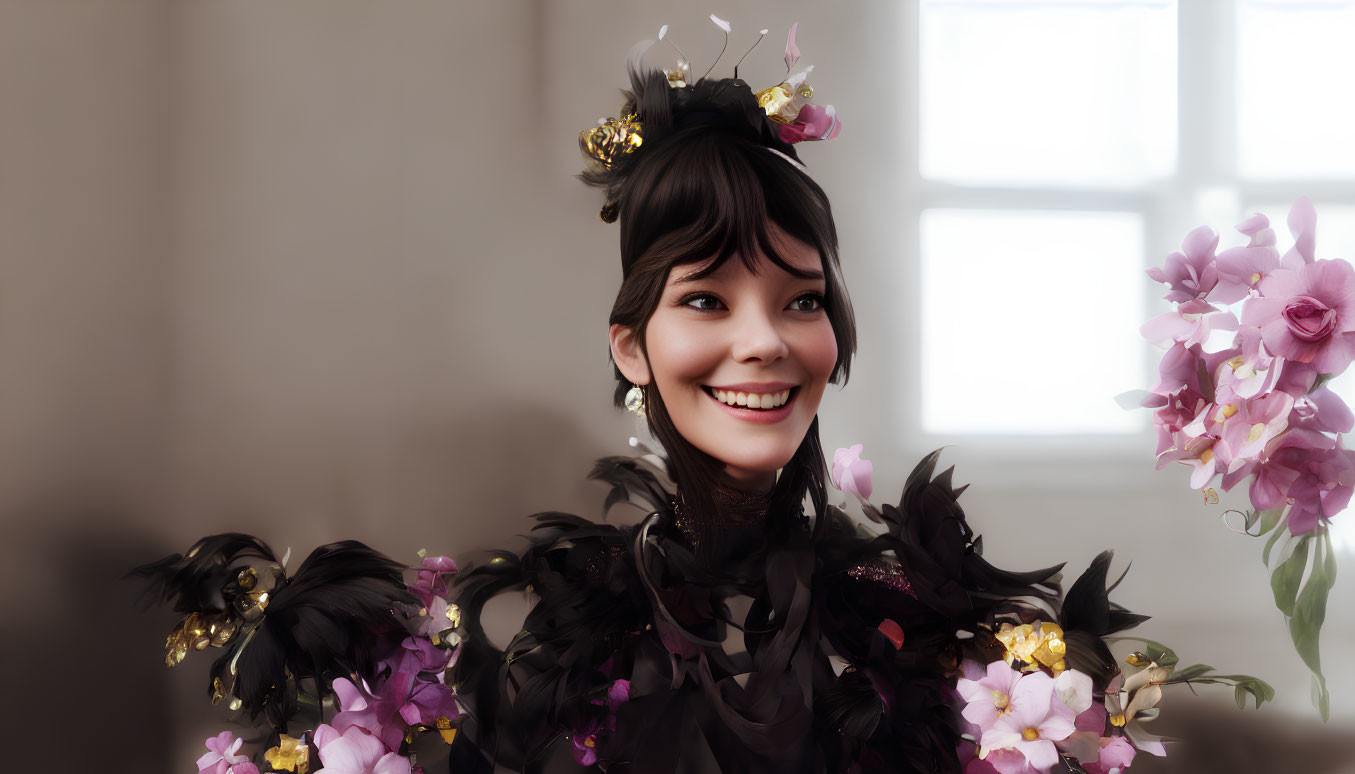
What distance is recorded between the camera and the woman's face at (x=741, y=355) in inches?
30.3

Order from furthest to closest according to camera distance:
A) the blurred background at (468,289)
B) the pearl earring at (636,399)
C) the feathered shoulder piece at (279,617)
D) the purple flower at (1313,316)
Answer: the blurred background at (468,289) < the pearl earring at (636,399) < the feathered shoulder piece at (279,617) < the purple flower at (1313,316)

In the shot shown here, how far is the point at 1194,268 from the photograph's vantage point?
720mm

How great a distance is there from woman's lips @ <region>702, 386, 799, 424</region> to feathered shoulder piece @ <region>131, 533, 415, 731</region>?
342 mm

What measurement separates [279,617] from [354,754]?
14cm

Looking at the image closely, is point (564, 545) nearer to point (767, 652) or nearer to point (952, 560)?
point (767, 652)

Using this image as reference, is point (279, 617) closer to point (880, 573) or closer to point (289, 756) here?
point (289, 756)

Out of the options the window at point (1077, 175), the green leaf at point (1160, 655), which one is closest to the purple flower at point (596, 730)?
the green leaf at point (1160, 655)

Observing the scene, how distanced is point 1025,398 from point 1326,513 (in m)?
0.39

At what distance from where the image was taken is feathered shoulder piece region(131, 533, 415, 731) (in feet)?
2.44

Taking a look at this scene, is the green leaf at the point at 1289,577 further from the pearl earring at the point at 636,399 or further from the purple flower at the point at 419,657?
the purple flower at the point at 419,657

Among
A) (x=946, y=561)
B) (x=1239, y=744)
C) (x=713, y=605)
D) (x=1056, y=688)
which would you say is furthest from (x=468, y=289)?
(x=1239, y=744)

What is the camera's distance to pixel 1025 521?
1.03m

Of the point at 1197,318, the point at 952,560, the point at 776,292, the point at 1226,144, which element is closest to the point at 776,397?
the point at 776,292

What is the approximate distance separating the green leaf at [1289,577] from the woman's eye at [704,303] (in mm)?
533
